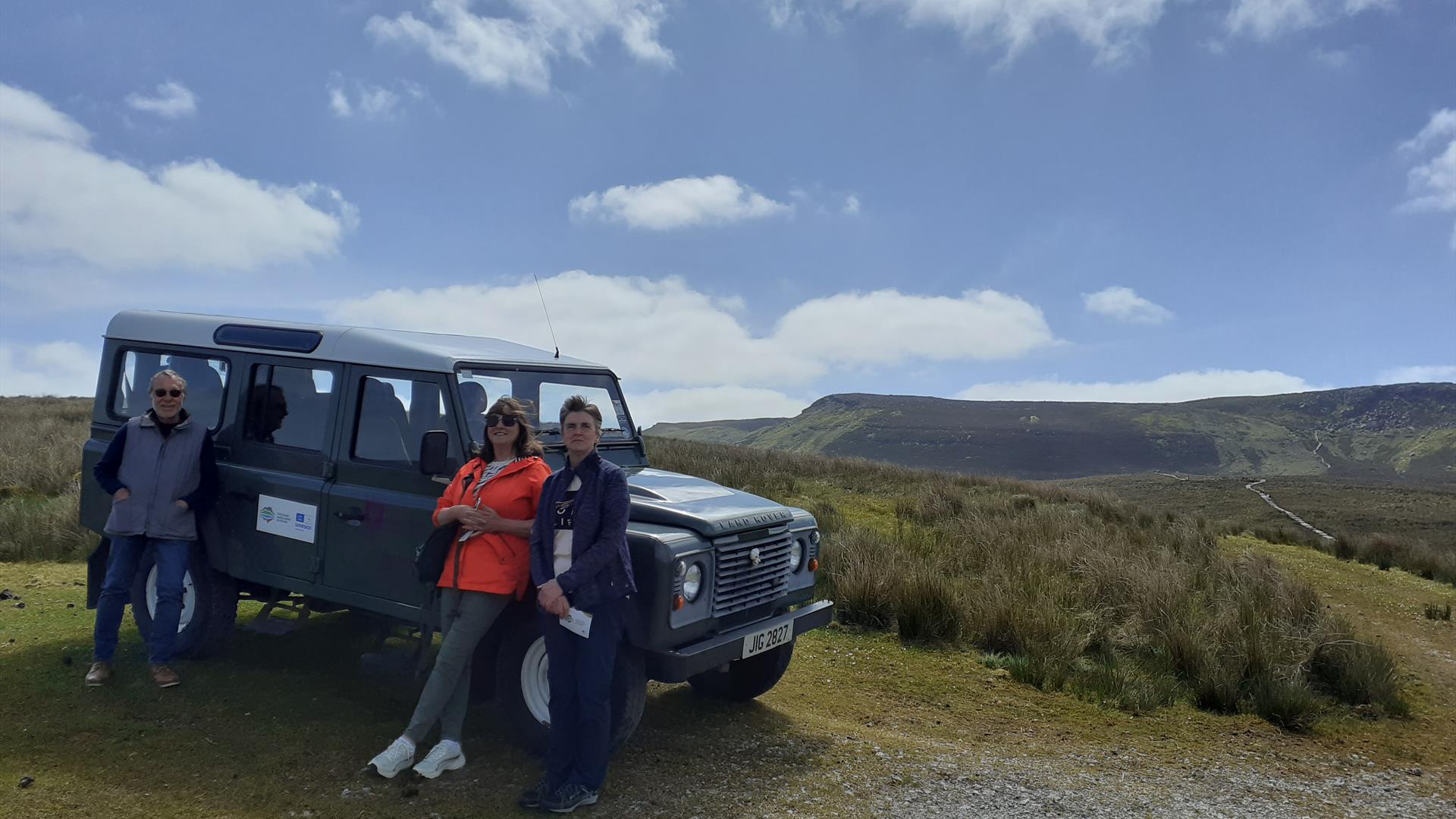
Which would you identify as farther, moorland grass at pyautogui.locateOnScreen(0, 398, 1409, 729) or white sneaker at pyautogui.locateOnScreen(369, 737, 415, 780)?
moorland grass at pyautogui.locateOnScreen(0, 398, 1409, 729)

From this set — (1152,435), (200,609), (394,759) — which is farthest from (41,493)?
(1152,435)

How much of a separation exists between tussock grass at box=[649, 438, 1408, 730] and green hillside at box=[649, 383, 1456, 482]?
3029 inches

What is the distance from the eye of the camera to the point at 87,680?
5449 millimetres

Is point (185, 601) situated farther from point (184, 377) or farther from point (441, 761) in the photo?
point (441, 761)

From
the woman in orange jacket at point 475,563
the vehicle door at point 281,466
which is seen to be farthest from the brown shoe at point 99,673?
the woman in orange jacket at point 475,563

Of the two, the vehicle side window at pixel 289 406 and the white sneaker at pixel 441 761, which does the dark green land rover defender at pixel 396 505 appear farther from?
the white sneaker at pixel 441 761

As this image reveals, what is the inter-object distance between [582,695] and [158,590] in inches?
120

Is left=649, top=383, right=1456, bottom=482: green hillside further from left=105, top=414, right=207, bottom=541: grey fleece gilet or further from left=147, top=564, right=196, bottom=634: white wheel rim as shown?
left=105, top=414, right=207, bottom=541: grey fleece gilet

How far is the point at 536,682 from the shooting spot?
182 inches

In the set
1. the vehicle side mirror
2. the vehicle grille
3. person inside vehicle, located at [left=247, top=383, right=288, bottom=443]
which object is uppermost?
person inside vehicle, located at [left=247, top=383, right=288, bottom=443]

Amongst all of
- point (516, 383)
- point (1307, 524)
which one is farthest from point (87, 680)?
point (1307, 524)

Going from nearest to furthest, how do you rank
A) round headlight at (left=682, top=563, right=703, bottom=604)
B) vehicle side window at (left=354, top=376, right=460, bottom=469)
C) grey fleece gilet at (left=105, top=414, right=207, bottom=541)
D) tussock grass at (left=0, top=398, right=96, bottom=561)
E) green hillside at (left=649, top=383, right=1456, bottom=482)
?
round headlight at (left=682, top=563, right=703, bottom=604) → vehicle side window at (left=354, top=376, right=460, bottom=469) → grey fleece gilet at (left=105, top=414, right=207, bottom=541) → tussock grass at (left=0, top=398, right=96, bottom=561) → green hillside at (left=649, top=383, right=1456, bottom=482)

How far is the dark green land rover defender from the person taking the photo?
14.9 ft

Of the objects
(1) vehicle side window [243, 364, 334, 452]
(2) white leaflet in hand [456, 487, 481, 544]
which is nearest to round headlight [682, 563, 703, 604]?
(2) white leaflet in hand [456, 487, 481, 544]
